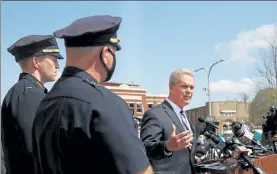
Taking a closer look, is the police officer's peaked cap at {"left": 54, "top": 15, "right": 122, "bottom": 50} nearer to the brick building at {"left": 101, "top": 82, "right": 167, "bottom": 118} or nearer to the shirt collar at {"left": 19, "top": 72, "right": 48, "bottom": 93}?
the shirt collar at {"left": 19, "top": 72, "right": 48, "bottom": 93}

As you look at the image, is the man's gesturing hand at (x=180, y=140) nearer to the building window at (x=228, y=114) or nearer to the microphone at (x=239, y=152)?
the microphone at (x=239, y=152)

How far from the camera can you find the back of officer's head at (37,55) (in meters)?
3.28

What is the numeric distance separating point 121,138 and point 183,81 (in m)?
2.39

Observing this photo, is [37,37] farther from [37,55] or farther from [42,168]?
[42,168]

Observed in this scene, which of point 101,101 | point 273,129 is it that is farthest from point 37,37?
point 273,129

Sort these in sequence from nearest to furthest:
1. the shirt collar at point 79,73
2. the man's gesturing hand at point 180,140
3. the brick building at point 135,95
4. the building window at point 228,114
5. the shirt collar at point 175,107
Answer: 1. the shirt collar at point 79,73
2. the man's gesturing hand at point 180,140
3. the shirt collar at point 175,107
4. the brick building at point 135,95
5. the building window at point 228,114

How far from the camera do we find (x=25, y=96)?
2.94 metres

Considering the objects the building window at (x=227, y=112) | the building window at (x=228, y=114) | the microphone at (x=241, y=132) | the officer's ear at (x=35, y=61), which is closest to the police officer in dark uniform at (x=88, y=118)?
the officer's ear at (x=35, y=61)

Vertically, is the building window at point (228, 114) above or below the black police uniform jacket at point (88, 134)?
below

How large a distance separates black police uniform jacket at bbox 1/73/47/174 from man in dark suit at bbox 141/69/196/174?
3.49 feet

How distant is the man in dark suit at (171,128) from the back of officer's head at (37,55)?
1009 mm

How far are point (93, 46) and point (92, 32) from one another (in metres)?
0.06

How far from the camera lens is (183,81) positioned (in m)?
3.86

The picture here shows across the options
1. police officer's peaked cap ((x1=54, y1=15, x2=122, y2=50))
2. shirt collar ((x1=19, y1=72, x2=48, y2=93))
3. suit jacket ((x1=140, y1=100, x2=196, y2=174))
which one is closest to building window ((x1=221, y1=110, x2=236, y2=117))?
suit jacket ((x1=140, y1=100, x2=196, y2=174))
